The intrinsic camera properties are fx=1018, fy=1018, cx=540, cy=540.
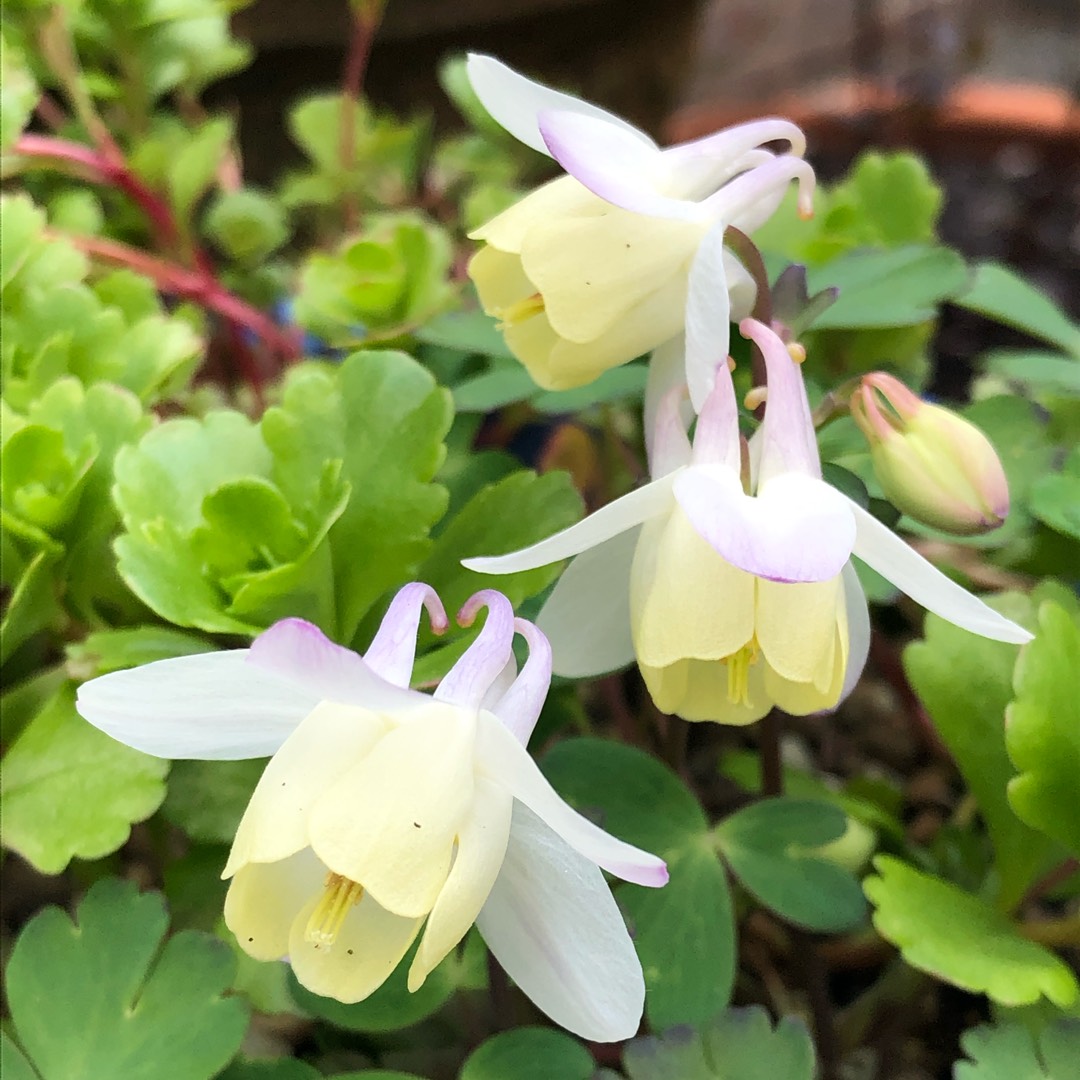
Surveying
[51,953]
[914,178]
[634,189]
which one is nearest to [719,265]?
[634,189]

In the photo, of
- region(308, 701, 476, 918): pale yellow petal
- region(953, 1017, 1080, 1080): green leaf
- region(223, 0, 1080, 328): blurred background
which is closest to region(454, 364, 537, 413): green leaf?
region(308, 701, 476, 918): pale yellow petal

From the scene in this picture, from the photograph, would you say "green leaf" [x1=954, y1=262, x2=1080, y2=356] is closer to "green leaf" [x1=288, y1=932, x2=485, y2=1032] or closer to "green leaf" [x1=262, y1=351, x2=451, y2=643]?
"green leaf" [x1=262, y1=351, x2=451, y2=643]

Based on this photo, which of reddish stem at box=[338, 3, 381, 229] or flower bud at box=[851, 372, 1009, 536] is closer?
flower bud at box=[851, 372, 1009, 536]

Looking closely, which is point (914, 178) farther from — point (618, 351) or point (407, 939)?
point (407, 939)

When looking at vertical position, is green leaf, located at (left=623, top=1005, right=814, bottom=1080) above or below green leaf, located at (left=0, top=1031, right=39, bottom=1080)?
below

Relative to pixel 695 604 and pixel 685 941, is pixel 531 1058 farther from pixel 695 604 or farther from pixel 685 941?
pixel 695 604

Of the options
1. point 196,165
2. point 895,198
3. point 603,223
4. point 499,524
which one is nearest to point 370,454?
point 499,524
